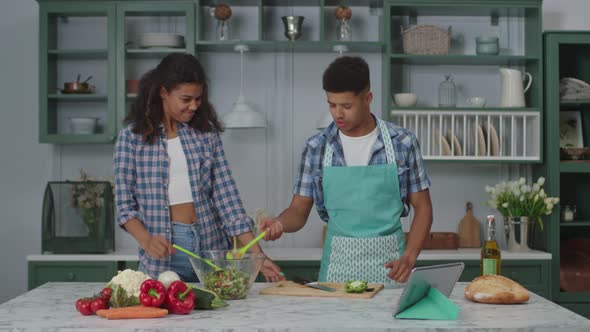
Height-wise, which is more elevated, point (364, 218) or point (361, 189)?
point (361, 189)

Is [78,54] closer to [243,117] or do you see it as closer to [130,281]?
[243,117]

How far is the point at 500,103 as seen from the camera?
489 centimetres

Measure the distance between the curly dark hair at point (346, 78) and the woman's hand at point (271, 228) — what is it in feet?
1.70

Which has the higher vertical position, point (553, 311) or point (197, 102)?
point (197, 102)

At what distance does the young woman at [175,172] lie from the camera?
2998mm

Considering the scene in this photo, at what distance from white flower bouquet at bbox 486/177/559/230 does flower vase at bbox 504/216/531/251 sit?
0.04 m

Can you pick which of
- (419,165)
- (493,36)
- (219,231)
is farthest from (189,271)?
(493,36)

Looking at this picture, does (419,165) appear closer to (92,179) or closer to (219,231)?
(219,231)

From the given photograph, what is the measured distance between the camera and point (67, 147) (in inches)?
198

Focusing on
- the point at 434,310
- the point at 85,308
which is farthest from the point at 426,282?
the point at 85,308

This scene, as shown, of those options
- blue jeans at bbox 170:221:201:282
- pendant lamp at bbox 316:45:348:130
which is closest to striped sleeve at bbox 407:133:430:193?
blue jeans at bbox 170:221:201:282

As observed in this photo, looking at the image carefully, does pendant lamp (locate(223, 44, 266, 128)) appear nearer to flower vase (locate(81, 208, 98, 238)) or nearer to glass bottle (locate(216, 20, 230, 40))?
glass bottle (locate(216, 20, 230, 40))

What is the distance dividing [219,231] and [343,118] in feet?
2.19

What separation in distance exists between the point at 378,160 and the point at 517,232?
1.95 meters
